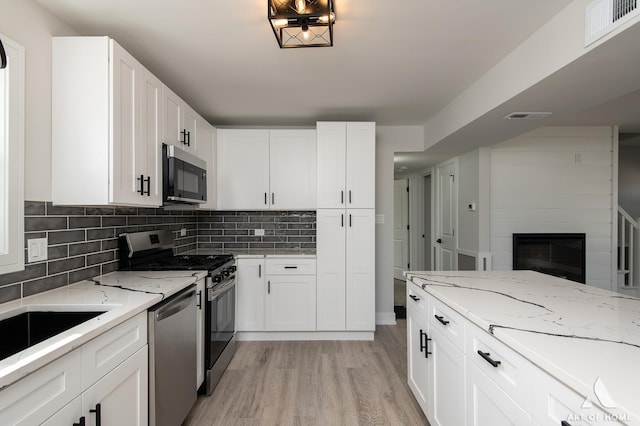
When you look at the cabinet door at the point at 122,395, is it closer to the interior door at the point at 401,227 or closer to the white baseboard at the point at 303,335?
the white baseboard at the point at 303,335

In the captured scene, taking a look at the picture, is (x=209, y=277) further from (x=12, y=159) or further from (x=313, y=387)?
(x=12, y=159)

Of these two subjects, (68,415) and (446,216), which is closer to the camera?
(68,415)

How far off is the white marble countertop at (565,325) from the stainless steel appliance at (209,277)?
1.57 m

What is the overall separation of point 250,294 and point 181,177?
1.49 m

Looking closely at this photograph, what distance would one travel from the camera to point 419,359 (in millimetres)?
2049

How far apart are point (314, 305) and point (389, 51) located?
2.48 meters

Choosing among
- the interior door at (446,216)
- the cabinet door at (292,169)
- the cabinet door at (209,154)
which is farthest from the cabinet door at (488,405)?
the interior door at (446,216)

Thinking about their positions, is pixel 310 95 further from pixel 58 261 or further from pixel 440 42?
pixel 58 261

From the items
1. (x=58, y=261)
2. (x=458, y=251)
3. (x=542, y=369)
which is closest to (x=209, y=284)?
(x=58, y=261)

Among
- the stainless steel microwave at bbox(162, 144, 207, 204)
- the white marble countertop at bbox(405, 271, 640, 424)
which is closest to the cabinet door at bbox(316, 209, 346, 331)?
the stainless steel microwave at bbox(162, 144, 207, 204)

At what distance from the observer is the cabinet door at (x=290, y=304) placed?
129 inches

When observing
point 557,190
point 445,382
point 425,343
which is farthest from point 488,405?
point 557,190

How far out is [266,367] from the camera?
108 inches

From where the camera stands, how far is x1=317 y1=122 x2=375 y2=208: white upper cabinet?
10.8ft
